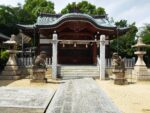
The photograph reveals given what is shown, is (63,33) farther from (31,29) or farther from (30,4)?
(30,4)

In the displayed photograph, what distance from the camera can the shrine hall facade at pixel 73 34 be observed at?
23.9 metres

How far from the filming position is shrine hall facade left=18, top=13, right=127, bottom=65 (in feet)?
78.5

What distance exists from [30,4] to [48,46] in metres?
28.6

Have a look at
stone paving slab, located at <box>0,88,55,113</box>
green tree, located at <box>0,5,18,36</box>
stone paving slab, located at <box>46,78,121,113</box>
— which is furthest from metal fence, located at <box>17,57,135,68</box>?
green tree, located at <box>0,5,18,36</box>

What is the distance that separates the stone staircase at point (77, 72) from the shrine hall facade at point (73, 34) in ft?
6.88

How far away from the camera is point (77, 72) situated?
21719mm

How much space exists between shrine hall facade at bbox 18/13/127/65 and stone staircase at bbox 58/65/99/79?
2096mm

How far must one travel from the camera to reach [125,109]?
9.45 metres

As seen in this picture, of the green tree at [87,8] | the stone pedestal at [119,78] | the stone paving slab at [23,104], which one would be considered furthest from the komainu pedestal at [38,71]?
the green tree at [87,8]

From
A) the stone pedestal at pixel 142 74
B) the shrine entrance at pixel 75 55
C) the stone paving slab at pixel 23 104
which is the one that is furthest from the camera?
the shrine entrance at pixel 75 55

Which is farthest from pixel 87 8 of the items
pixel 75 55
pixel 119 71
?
pixel 119 71

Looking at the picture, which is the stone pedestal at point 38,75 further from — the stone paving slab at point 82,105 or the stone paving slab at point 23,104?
the stone paving slab at point 82,105

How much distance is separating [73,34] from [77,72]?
216 inches

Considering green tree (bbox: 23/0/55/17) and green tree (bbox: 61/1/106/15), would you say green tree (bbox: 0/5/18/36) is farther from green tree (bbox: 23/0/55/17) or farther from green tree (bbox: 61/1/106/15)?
green tree (bbox: 61/1/106/15)
